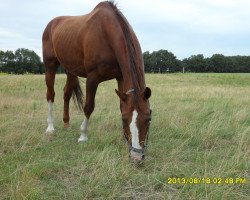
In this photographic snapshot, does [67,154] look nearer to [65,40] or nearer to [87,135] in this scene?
[87,135]

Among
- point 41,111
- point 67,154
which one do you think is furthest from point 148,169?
point 41,111

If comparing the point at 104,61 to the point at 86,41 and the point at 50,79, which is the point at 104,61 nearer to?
the point at 86,41

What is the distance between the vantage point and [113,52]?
5055mm

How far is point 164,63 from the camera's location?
220ft

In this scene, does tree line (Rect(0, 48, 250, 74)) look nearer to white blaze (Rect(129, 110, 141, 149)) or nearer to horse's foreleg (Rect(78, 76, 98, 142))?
horse's foreleg (Rect(78, 76, 98, 142))

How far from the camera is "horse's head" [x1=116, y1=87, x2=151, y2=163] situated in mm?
3797

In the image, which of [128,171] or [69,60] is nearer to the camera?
[128,171]

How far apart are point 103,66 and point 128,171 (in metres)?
2.04

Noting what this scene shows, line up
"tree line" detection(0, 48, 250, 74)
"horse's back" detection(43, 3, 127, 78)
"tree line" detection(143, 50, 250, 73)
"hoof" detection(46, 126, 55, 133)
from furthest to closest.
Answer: "tree line" detection(143, 50, 250, 73) < "tree line" detection(0, 48, 250, 74) < "hoof" detection(46, 126, 55, 133) < "horse's back" detection(43, 3, 127, 78)

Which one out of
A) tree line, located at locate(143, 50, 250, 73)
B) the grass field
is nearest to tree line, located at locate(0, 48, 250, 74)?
tree line, located at locate(143, 50, 250, 73)

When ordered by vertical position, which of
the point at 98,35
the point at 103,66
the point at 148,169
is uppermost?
the point at 98,35

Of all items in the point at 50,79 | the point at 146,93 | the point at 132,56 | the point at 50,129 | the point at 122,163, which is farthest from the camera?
the point at 50,79

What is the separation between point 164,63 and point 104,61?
63006 millimetres
